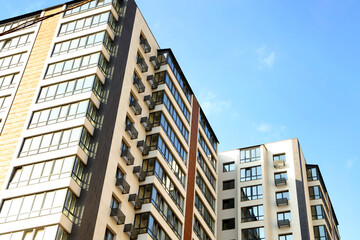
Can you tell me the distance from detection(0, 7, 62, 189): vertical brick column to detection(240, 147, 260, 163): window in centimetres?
3278

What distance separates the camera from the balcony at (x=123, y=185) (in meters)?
42.7

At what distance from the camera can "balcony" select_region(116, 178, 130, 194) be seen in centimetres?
4267

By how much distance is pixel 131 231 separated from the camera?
139 ft

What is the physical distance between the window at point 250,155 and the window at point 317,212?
10.2m

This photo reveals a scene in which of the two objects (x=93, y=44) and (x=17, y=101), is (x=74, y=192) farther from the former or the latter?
(x=93, y=44)

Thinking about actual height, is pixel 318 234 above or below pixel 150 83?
below

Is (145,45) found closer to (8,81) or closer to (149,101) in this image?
(149,101)

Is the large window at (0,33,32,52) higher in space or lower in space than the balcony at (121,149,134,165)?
higher

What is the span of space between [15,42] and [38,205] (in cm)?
2398

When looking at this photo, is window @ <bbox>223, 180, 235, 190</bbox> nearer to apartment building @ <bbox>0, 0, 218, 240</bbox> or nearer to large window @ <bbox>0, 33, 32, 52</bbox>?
apartment building @ <bbox>0, 0, 218, 240</bbox>

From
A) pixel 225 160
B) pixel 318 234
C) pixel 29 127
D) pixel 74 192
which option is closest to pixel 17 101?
pixel 29 127

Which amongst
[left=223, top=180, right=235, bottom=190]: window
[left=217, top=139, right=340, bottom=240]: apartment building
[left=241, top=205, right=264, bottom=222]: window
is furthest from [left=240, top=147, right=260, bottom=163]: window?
[left=241, top=205, right=264, bottom=222]: window

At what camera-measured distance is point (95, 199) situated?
3925 cm

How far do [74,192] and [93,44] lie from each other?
17.2 meters
